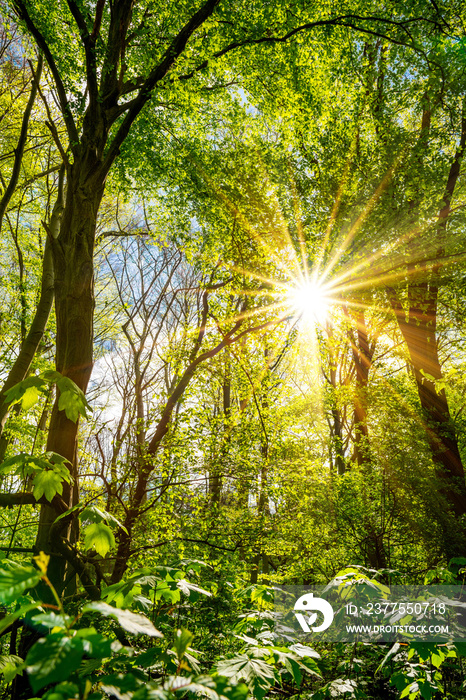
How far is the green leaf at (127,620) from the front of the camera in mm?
697

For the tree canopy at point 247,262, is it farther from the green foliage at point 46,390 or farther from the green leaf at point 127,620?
the green leaf at point 127,620

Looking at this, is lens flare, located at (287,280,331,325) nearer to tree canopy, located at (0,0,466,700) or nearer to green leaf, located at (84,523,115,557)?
tree canopy, located at (0,0,466,700)

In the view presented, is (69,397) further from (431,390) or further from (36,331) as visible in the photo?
(431,390)

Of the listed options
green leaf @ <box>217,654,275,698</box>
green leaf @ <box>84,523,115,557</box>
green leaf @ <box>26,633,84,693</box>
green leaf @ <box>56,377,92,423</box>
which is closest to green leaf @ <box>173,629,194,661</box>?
green leaf @ <box>26,633,84,693</box>

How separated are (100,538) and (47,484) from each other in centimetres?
32

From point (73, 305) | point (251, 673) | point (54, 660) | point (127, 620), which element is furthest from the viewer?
point (73, 305)

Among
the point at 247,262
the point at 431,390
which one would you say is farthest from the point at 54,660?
the point at 431,390

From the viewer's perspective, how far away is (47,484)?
1.45 m

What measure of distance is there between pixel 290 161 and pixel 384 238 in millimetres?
3415

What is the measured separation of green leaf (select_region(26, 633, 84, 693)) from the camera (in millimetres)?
544

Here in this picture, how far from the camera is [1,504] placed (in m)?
1.98

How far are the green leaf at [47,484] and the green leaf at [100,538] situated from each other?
0.21 meters

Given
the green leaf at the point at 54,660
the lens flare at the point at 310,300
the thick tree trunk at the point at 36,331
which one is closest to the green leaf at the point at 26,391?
the green leaf at the point at 54,660

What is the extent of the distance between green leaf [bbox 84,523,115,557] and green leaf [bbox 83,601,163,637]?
641 millimetres
